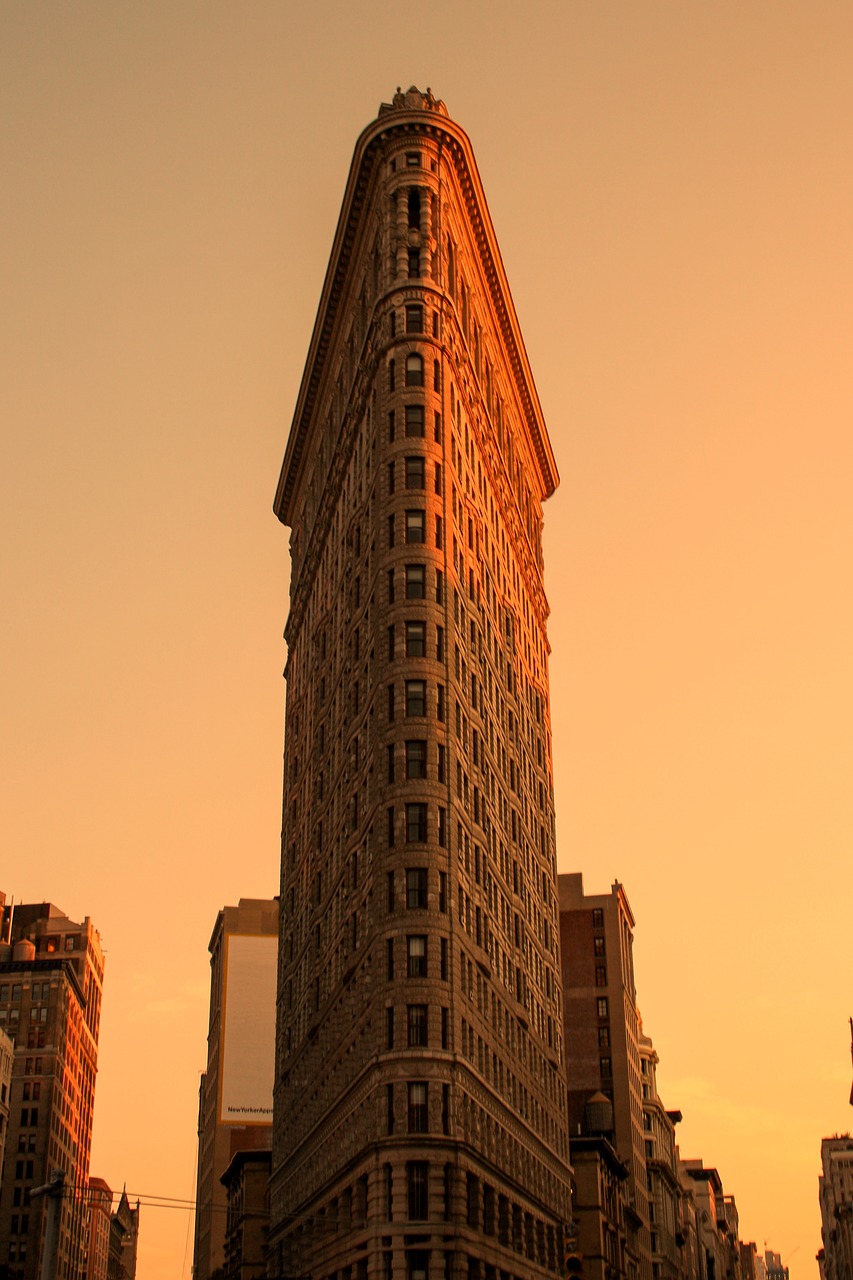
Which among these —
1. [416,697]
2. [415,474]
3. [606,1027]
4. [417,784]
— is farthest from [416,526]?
[606,1027]

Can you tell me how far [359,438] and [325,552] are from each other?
17.7 metres

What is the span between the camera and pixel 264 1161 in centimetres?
14362

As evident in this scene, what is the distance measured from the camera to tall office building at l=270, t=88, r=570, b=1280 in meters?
76.9

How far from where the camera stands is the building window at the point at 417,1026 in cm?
7588

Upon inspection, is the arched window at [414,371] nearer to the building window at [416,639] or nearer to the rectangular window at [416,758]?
the building window at [416,639]

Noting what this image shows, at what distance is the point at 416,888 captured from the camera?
79750mm

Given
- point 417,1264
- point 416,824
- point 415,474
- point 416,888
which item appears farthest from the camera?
point 415,474

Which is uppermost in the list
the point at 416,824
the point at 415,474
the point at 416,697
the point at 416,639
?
the point at 415,474

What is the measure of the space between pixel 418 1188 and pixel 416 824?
18943 millimetres

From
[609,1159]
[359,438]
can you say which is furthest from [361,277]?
[609,1159]

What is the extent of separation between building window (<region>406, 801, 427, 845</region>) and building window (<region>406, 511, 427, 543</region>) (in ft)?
57.0

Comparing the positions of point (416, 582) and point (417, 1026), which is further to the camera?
point (416, 582)

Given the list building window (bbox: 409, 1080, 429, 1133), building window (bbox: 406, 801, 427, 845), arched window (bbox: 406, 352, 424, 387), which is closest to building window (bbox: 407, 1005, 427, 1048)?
building window (bbox: 409, 1080, 429, 1133)

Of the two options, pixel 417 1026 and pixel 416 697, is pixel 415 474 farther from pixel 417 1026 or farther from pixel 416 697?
pixel 417 1026
